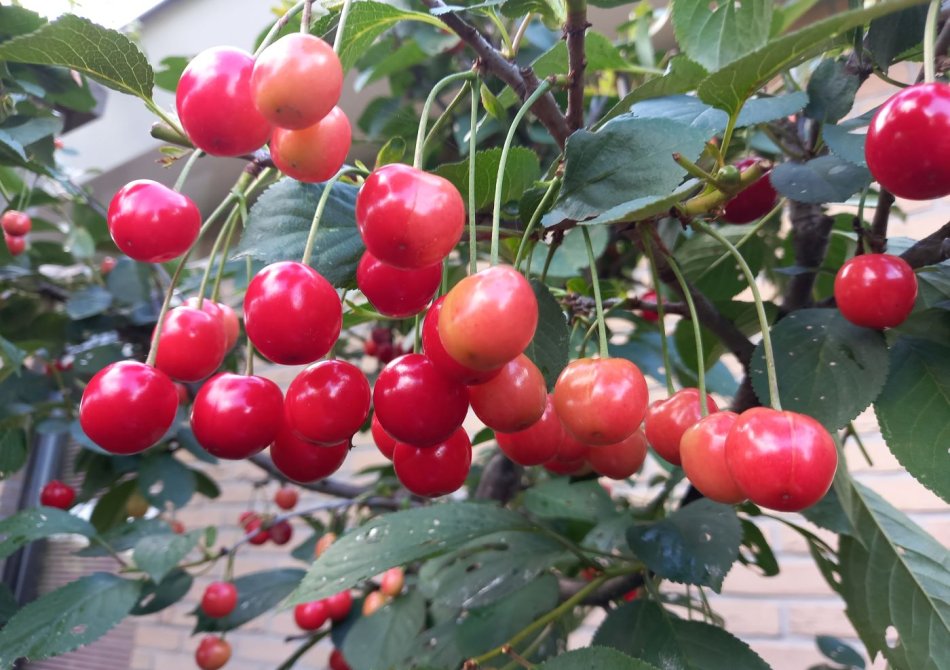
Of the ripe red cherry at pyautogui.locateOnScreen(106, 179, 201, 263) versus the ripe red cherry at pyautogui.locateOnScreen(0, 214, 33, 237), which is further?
the ripe red cherry at pyautogui.locateOnScreen(0, 214, 33, 237)

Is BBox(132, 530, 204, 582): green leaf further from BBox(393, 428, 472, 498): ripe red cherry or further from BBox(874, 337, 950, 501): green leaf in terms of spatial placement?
BBox(874, 337, 950, 501): green leaf

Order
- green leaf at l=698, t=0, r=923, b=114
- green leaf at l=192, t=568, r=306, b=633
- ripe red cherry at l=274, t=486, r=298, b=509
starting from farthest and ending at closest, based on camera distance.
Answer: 1. ripe red cherry at l=274, t=486, r=298, b=509
2. green leaf at l=192, t=568, r=306, b=633
3. green leaf at l=698, t=0, r=923, b=114

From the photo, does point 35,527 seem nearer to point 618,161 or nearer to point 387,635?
point 387,635

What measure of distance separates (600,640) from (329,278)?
1.12 ft

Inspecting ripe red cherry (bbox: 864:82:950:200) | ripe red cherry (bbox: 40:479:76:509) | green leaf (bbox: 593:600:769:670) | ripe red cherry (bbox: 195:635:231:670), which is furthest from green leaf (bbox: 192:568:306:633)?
ripe red cherry (bbox: 864:82:950:200)

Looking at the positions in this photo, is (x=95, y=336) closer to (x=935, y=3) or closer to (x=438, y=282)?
(x=438, y=282)

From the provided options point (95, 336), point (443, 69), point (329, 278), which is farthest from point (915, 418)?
point (95, 336)

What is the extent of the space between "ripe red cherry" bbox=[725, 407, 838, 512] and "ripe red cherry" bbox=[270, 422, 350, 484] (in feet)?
0.69

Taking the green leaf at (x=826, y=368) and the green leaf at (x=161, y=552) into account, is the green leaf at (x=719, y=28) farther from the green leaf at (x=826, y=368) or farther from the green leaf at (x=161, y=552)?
the green leaf at (x=161, y=552)

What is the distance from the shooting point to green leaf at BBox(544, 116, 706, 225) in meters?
0.33

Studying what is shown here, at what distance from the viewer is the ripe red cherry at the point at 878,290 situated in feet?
1.29

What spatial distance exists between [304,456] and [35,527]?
0.58 metres

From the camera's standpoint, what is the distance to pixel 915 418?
1.36 ft

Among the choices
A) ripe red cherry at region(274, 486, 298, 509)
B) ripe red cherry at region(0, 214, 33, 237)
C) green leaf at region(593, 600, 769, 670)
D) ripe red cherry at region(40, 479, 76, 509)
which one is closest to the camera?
green leaf at region(593, 600, 769, 670)
